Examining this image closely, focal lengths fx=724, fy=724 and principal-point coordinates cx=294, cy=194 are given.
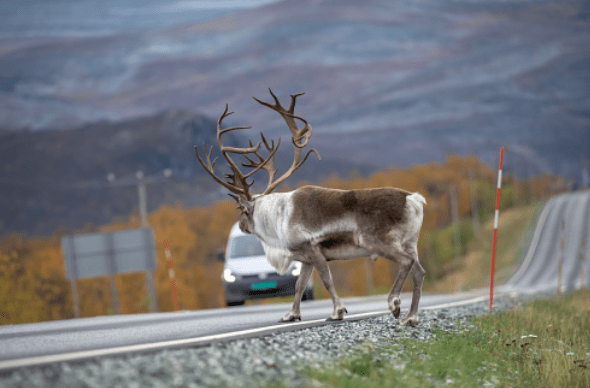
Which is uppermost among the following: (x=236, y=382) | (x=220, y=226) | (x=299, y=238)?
(x=299, y=238)

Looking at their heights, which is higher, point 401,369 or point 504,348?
point 401,369

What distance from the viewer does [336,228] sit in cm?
827

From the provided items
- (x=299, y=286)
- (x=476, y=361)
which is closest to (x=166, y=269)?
(x=299, y=286)

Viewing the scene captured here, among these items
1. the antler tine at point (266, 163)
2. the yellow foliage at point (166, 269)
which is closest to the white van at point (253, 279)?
the antler tine at point (266, 163)

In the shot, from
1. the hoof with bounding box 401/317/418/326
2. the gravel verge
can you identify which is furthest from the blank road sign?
the gravel verge

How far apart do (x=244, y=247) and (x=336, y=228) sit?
8.35 metres

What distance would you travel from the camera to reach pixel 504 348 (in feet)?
28.1

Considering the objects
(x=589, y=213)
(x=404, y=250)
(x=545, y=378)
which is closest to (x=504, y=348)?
(x=545, y=378)

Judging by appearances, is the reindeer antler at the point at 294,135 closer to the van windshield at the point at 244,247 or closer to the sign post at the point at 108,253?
the van windshield at the point at 244,247

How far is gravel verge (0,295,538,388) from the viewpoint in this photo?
499 centimetres

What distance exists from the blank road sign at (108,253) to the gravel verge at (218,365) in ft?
53.1

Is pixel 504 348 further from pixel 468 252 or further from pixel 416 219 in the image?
pixel 468 252

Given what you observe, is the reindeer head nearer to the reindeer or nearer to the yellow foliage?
the reindeer

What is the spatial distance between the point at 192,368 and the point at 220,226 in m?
84.1
